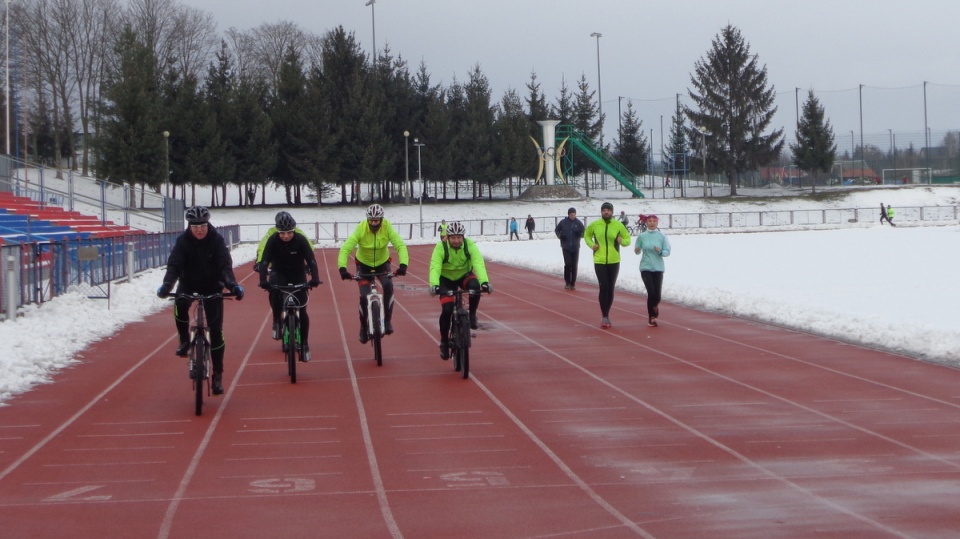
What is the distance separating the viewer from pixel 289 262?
1184cm

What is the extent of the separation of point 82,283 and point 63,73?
61.7m

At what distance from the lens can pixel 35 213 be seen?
34188 mm

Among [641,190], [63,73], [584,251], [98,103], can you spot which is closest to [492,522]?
[584,251]

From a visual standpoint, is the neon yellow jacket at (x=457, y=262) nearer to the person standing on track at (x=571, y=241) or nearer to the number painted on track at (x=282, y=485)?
the number painted on track at (x=282, y=485)

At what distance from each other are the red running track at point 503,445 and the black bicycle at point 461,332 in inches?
9.7

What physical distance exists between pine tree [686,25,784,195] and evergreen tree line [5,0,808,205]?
0.37 feet

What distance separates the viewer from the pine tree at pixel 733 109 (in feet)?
287

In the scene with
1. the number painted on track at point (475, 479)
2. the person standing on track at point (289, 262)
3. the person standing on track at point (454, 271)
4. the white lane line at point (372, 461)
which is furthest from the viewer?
the person standing on track at point (454, 271)

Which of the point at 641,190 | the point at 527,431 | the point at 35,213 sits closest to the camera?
the point at 527,431

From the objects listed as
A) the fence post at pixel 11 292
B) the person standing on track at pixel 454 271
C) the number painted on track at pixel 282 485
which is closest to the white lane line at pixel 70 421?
the number painted on track at pixel 282 485

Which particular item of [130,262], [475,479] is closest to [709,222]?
[130,262]

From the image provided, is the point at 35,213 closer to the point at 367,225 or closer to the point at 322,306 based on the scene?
the point at 322,306

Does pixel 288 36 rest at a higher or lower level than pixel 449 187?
higher

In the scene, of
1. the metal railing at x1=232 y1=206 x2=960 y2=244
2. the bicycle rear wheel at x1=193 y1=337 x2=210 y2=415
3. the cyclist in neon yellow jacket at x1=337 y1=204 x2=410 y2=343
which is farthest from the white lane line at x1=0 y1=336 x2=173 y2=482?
the metal railing at x1=232 y1=206 x2=960 y2=244
